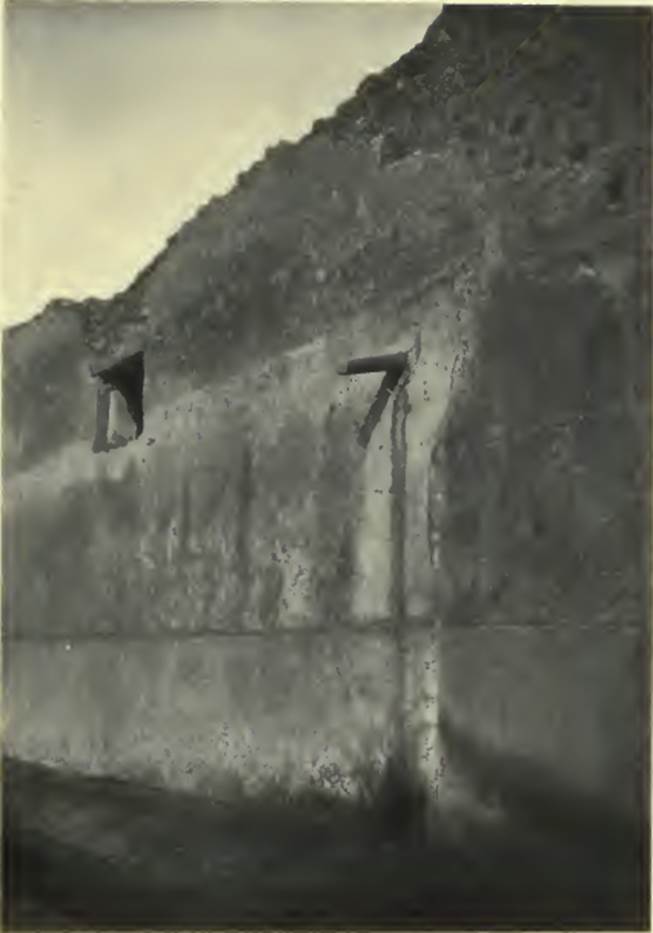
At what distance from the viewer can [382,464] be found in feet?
6.27

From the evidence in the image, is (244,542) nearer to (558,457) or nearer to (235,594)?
(235,594)

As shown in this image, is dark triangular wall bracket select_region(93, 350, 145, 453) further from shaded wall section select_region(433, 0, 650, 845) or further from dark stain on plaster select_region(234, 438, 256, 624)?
shaded wall section select_region(433, 0, 650, 845)

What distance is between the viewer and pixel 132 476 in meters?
1.92

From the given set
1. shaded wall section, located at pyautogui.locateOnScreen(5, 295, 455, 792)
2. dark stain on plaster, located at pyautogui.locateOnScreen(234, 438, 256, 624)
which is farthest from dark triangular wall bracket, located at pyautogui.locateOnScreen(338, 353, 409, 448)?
dark stain on plaster, located at pyautogui.locateOnScreen(234, 438, 256, 624)

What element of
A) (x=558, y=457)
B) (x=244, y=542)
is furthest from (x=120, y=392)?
(x=558, y=457)

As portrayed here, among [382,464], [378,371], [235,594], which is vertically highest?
Answer: [378,371]

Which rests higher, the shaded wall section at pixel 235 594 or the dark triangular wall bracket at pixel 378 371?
the dark triangular wall bracket at pixel 378 371

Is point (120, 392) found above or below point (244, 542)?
above

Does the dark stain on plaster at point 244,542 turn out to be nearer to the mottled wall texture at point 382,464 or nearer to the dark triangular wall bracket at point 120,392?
the mottled wall texture at point 382,464

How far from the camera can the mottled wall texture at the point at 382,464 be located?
6.17ft

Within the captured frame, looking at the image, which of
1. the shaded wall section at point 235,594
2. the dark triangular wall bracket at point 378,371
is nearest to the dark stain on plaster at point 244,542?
the shaded wall section at point 235,594

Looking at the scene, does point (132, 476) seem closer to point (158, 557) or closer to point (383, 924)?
point (158, 557)

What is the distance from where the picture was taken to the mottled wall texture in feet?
6.17

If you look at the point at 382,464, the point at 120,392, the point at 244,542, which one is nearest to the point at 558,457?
the point at 382,464
